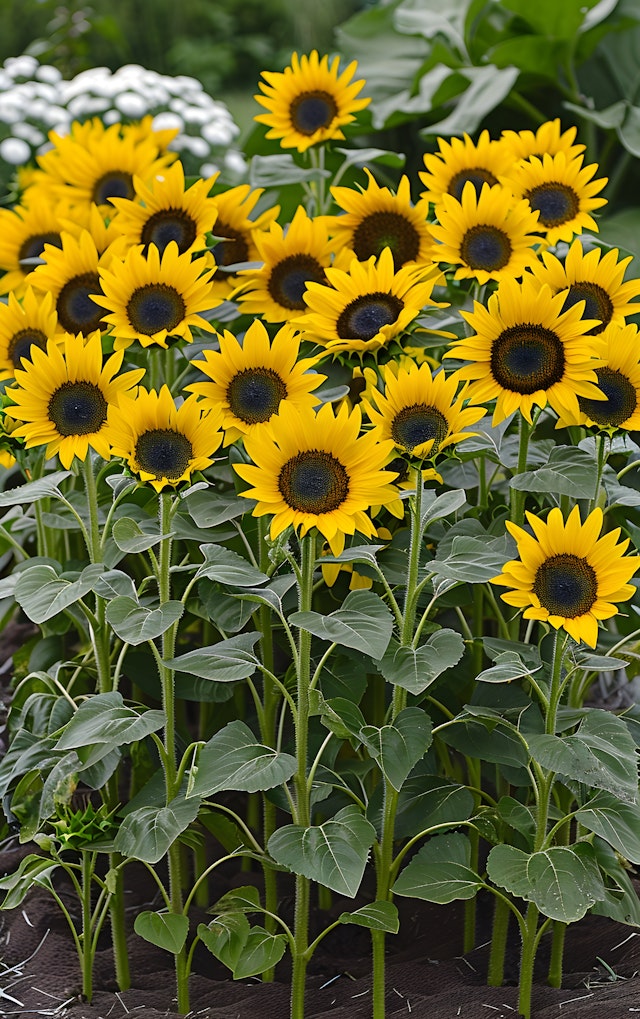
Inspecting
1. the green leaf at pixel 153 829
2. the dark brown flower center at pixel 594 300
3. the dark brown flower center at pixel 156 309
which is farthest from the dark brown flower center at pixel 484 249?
the green leaf at pixel 153 829

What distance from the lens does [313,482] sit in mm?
1009

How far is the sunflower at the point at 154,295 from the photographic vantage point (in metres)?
1.19

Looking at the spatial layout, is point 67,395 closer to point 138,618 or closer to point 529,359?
point 138,618

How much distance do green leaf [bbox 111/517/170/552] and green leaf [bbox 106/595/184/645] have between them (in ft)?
0.18

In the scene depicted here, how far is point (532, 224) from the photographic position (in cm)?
125

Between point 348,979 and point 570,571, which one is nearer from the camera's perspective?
point 570,571

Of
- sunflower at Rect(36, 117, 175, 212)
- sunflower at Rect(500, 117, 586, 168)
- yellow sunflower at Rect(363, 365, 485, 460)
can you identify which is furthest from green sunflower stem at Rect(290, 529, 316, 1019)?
sunflower at Rect(36, 117, 175, 212)

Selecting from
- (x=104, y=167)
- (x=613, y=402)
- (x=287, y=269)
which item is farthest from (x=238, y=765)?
(x=104, y=167)

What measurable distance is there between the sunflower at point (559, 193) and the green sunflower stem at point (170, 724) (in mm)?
577

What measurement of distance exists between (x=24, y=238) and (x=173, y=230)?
32 centimetres

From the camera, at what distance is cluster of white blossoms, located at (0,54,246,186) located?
3.08 meters

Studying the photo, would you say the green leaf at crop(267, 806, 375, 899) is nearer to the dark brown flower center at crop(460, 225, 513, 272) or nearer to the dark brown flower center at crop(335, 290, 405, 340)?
the dark brown flower center at crop(335, 290, 405, 340)

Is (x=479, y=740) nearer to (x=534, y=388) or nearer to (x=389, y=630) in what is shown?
(x=389, y=630)

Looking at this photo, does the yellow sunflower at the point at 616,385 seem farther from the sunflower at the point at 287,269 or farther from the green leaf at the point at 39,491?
the green leaf at the point at 39,491
